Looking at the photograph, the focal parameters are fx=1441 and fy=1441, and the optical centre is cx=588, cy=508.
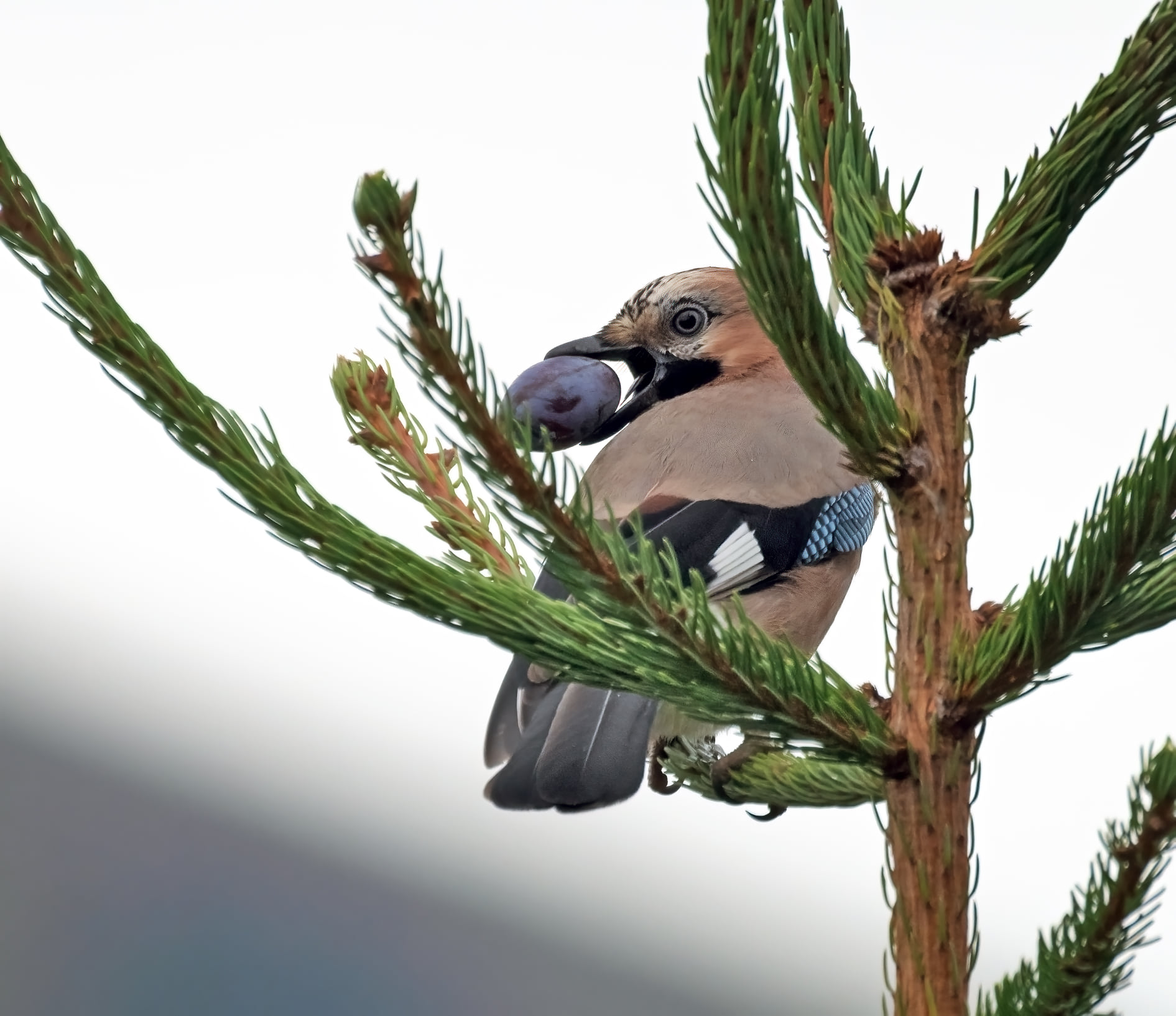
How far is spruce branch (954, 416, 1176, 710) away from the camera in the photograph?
3.02ft

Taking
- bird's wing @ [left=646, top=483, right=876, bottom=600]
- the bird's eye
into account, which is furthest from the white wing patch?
the bird's eye

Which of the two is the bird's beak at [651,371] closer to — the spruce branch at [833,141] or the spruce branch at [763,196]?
the spruce branch at [833,141]

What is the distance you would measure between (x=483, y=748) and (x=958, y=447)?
0.88m

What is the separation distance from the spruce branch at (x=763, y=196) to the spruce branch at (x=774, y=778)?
495 mm

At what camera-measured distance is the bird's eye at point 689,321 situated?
2.69m

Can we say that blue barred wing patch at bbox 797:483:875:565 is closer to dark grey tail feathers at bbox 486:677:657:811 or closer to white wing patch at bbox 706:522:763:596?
white wing patch at bbox 706:522:763:596

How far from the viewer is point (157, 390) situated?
0.94 metres

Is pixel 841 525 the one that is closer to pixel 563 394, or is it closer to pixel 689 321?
pixel 563 394

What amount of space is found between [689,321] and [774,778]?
3.94 ft

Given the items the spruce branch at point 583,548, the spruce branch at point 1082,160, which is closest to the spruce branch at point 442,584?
the spruce branch at point 583,548

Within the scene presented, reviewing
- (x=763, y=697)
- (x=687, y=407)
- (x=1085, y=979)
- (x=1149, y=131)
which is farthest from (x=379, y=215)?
(x=687, y=407)

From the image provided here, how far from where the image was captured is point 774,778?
5.61 ft

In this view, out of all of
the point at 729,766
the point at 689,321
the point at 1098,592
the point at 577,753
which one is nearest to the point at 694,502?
the point at 729,766

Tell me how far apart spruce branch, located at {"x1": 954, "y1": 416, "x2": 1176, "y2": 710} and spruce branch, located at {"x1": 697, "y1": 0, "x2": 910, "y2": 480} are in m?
0.19
